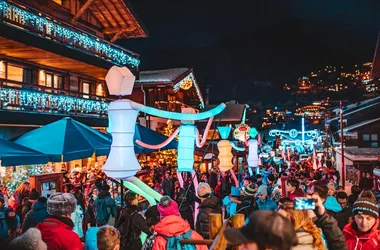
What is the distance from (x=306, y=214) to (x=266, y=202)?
483cm

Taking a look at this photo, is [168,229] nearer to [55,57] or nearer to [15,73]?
[55,57]

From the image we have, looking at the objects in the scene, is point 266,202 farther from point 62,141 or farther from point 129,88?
point 62,141

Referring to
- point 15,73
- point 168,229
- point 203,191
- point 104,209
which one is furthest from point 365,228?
point 15,73

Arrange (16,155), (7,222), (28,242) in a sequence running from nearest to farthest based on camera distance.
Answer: (28,242) → (7,222) → (16,155)

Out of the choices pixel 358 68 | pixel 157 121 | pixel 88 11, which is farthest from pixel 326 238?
pixel 358 68

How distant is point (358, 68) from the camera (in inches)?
6043

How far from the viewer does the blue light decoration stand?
44.0ft

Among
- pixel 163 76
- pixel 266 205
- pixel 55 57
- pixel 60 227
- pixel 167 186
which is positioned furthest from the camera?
pixel 163 76

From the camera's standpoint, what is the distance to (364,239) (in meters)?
4.39

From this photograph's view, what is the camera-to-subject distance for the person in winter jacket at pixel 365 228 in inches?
171

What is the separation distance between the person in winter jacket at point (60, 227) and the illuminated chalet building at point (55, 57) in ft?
31.9

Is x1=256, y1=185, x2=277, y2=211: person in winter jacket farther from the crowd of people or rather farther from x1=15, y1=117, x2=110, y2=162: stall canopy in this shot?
x1=15, y1=117, x2=110, y2=162: stall canopy

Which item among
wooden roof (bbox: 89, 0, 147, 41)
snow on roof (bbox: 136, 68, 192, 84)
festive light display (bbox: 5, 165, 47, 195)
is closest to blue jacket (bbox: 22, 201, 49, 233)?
festive light display (bbox: 5, 165, 47, 195)

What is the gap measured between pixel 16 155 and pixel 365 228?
24.7ft
